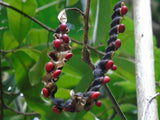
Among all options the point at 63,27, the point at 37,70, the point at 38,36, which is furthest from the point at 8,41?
the point at 63,27

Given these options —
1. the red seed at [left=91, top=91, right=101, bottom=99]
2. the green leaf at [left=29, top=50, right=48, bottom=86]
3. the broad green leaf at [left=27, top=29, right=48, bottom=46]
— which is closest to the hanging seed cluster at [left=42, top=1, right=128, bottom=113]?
the red seed at [left=91, top=91, right=101, bottom=99]

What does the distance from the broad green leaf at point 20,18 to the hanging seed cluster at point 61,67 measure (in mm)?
359

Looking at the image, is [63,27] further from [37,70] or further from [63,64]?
[37,70]

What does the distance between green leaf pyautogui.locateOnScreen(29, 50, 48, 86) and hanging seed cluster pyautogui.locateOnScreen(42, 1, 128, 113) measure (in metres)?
0.28

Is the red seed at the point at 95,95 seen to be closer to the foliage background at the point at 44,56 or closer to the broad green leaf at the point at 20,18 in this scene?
the foliage background at the point at 44,56

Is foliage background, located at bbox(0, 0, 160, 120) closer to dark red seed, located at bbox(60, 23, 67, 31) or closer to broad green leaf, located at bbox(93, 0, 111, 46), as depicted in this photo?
broad green leaf, located at bbox(93, 0, 111, 46)

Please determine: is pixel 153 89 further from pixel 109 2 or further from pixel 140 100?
pixel 109 2

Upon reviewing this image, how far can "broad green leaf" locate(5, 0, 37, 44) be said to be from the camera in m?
0.87

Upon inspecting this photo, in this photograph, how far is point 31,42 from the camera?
980 mm

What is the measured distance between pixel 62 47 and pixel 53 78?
60mm

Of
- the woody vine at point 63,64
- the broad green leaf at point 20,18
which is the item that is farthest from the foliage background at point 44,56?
the woody vine at point 63,64

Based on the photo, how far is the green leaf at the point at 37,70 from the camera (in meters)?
0.81

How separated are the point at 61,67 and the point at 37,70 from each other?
32 centimetres

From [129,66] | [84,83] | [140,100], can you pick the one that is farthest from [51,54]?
[129,66]
